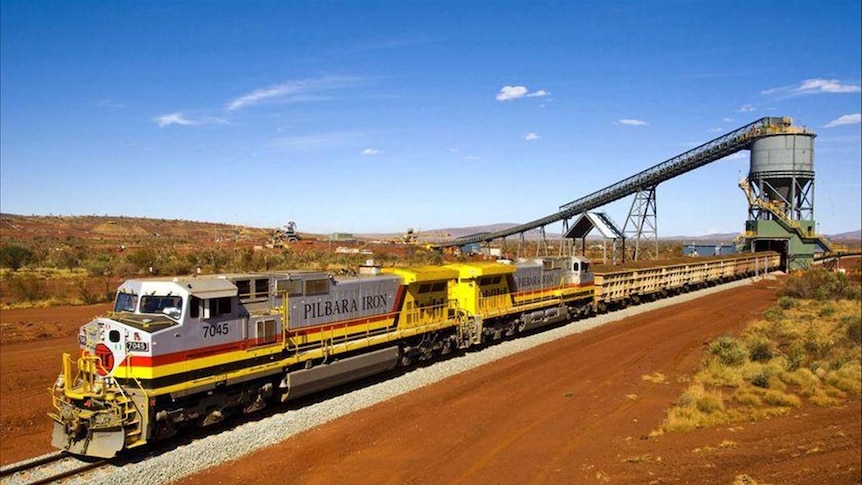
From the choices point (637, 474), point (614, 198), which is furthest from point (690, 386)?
point (614, 198)

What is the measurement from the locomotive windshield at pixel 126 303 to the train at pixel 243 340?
0.03 meters

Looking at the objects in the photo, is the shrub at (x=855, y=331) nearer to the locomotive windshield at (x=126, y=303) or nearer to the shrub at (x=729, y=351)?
the shrub at (x=729, y=351)

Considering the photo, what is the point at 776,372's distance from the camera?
14312 mm

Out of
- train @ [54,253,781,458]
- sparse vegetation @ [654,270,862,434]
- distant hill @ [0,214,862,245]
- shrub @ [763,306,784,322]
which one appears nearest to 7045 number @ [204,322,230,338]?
train @ [54,253,781,458]

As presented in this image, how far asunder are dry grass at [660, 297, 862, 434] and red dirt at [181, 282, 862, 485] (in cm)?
56

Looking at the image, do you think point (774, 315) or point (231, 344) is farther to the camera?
point (774, 315)

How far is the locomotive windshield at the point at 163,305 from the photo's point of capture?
11.2 metres

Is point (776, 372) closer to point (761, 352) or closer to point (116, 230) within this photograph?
point (761, 352)

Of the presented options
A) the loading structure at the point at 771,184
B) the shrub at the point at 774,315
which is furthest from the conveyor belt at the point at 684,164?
the shrub at the point at 774,315

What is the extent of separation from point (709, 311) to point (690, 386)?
51.0 feet

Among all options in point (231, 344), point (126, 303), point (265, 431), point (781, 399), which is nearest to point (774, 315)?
point (781, 399)

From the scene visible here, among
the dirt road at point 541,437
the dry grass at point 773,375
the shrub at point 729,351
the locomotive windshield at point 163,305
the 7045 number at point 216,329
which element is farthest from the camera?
the shrub at point 729,351

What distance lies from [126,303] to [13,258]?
42926 mm

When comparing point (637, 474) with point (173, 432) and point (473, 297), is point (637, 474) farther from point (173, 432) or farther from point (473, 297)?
point (473, 297)
